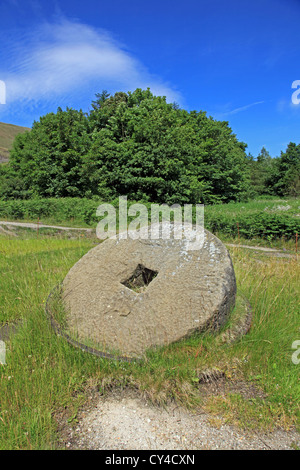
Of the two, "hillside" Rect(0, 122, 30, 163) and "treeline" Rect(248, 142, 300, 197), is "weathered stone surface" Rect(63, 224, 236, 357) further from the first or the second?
"hillside" Rect(0, 122, 30, 163)

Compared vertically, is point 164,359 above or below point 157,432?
above

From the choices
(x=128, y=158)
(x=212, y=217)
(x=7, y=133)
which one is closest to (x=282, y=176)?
(x=128, y=158)

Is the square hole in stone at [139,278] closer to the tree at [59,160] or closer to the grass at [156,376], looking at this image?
the grass at [156,376]

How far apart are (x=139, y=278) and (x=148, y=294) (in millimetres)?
463

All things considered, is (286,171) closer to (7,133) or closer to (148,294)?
(148,294)

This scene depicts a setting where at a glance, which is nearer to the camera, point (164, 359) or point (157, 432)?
point (157, 432)

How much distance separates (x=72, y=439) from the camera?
1881 millimetres

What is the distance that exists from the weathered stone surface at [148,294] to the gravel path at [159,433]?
566 millimetres

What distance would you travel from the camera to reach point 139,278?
329 centimetres

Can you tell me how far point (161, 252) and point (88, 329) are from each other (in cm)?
109

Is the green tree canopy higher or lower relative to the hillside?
lower

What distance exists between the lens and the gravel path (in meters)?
1.83

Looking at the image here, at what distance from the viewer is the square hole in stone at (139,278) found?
10.4 feet

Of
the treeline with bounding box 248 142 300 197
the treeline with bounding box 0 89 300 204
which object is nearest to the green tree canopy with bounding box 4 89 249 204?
the treeline with bounding box 0 89 300 204
